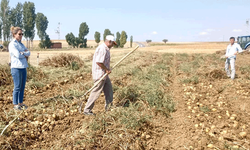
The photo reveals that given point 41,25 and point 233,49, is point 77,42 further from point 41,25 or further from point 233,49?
point 233,49

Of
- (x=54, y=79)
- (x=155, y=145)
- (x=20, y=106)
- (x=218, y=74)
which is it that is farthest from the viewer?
(x=218, y=74)

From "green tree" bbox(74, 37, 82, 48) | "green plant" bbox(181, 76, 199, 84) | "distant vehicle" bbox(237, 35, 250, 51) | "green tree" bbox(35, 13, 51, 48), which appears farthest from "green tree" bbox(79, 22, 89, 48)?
"green plant" bbox(181, 76, 199, 84)

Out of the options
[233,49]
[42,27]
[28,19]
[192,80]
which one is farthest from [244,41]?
[42,27]

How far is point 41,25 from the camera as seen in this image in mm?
51312

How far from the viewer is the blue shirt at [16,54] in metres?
3.90

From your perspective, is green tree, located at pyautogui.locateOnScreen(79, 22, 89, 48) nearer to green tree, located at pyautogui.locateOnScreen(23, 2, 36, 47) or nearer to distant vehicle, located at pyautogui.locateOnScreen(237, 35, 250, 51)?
green tree, located at pyautogui.locateOnScreen(23, 2, 36, 47)

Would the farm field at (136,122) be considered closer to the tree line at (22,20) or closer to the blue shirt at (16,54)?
the blue shirt at (16,54)

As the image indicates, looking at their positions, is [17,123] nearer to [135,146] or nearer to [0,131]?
[0,131]

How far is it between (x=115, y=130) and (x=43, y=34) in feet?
173

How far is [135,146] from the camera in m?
3.00

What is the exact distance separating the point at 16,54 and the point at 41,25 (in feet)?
172

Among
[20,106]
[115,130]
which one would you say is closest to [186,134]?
[115,130]

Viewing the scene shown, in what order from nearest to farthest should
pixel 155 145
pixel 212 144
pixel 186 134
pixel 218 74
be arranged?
pixel 212 144 < pixel 155 145 < pixel 186 134 < pixel 218 74

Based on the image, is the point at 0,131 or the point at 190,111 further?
the point at 190,111
